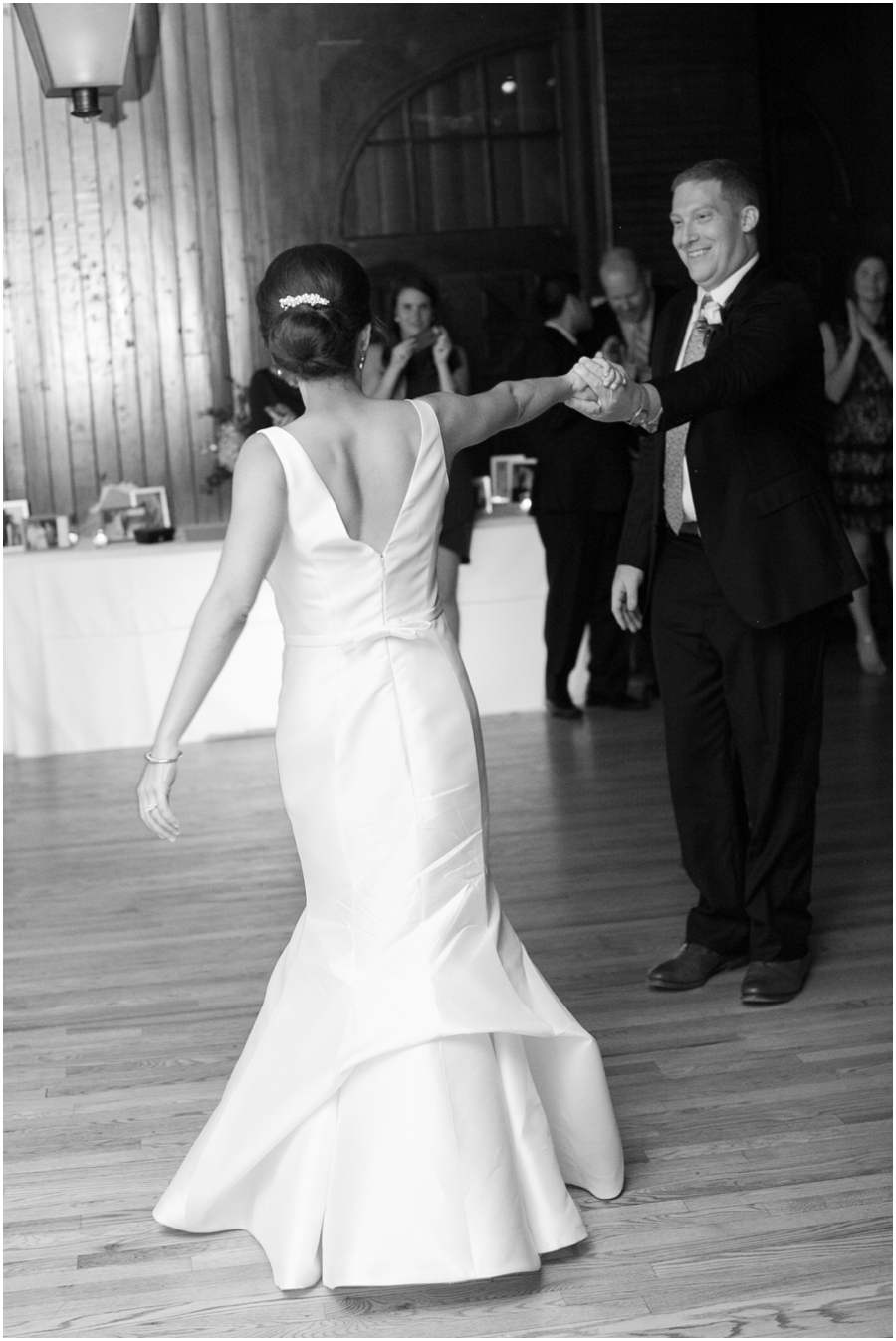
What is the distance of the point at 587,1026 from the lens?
10.6ft

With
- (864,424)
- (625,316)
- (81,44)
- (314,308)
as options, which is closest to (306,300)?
(314,308)

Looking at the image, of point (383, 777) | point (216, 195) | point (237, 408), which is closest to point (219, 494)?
point (237, 408)

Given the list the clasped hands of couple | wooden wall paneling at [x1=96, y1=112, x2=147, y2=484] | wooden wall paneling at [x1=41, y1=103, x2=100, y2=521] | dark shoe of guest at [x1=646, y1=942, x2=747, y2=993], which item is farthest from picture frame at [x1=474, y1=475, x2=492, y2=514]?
the clasped hands of couple

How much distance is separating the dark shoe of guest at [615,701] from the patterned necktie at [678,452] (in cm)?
330

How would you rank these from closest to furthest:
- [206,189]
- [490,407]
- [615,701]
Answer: [490,407]
[615,701]
[206,189]

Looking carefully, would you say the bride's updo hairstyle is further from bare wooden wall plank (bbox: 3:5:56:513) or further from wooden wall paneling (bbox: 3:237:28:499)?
bare wooden wall plank (bbox: 3:5:56:513)

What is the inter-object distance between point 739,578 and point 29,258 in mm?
6158

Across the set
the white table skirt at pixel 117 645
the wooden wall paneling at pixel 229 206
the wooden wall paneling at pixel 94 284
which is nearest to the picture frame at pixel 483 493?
the white table skirt at pixel 117 645

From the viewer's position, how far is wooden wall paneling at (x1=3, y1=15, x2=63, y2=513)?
26.4 feet

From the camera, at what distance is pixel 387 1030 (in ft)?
7.22

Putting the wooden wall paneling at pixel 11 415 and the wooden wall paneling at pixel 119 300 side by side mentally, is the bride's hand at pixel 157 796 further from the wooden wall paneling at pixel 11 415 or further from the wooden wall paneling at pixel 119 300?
the wooden wall paneling at pixel 119 300

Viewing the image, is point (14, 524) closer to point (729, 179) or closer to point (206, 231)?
point (206, 231)

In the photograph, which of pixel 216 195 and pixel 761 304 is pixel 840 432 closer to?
pixel 216 195

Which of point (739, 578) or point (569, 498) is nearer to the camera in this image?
point (739, 578)
